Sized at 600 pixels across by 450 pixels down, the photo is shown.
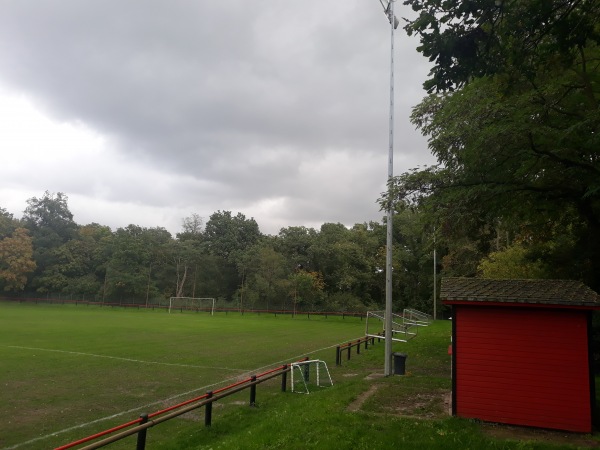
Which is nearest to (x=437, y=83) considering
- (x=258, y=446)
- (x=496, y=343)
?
(x=496, y=343)

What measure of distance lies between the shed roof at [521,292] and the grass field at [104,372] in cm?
668

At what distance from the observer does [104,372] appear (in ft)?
48.7

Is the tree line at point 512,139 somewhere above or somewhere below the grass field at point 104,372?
above

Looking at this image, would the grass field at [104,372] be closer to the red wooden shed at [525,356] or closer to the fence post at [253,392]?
the fence post at [253,392]

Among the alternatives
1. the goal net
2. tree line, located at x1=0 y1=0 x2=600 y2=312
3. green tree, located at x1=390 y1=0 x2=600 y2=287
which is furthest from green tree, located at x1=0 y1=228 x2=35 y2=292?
green tree, located at x1=390 y1=0 x2=600 y2=287

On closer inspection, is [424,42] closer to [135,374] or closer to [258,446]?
[258,446]

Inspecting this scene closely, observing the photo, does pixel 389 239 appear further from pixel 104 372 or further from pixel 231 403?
pixel 104 372

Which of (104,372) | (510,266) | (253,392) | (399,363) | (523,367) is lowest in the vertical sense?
(104,372)

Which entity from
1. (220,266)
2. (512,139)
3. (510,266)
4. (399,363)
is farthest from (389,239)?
(220,266)

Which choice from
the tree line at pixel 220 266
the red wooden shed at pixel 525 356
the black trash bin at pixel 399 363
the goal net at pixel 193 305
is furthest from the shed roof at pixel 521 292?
the goal net at pixel 193 305

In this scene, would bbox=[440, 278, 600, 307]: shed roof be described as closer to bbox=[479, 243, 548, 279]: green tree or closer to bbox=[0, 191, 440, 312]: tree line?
bbox=[479, 243, 548, 279]: green tree

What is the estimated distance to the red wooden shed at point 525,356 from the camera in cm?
830

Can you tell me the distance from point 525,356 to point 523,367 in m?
0.22

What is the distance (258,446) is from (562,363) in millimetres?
5783
